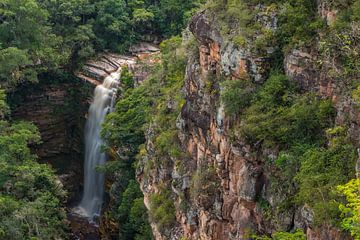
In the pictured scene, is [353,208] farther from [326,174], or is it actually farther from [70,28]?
[70,28]

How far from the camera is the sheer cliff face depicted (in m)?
11.8

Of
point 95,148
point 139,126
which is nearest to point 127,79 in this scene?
point 139,126

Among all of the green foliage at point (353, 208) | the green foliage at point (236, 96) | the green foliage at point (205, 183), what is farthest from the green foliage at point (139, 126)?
the green foliage at point (353, 208)

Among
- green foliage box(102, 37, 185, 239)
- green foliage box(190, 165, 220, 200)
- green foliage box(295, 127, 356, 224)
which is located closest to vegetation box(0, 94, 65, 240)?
green foliage box(102, 37, 185, 239)

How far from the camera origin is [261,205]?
12766 millimetres

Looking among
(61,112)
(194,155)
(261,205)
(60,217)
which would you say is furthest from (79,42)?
(261,205)

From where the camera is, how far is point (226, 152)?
14422mm

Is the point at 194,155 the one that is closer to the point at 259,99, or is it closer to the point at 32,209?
the point at 259,99

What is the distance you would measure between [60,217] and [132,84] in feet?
29.2

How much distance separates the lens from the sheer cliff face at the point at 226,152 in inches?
465

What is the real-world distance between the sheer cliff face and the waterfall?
12030mm

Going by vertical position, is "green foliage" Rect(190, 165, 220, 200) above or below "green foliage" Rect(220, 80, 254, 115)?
below

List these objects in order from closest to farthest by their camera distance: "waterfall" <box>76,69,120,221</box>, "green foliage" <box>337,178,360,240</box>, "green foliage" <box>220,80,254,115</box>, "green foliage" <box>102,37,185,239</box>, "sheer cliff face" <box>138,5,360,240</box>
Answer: "green foliage" <box>337,178,360,240</box>
"sheer cliff face" <box>138,5,360,240</box>
"green foliage" <box>220,80,254,115</box>
"green foliage" <box>102,37,185,239</box>
"waterfall" <box>76,69,120,221</box>

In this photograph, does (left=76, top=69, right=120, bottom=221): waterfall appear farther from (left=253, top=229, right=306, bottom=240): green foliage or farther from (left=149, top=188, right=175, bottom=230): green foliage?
(left=253, top=229, right=306, bottom=240): green foliage
